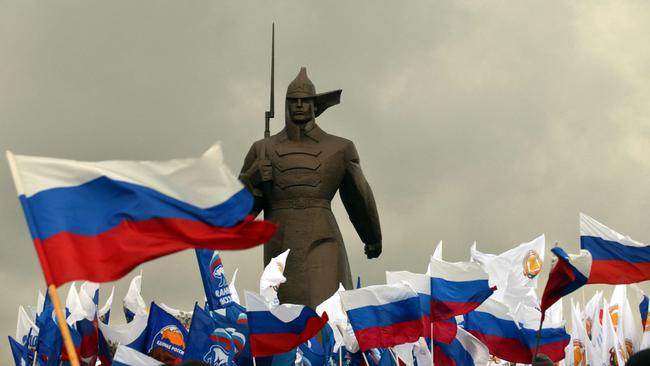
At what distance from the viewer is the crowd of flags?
385 inches

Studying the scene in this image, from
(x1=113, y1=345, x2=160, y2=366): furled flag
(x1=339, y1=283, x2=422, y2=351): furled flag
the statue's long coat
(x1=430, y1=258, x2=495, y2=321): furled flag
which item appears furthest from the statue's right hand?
(x1=113, y1=345, x2=160, y2=366): furled flag

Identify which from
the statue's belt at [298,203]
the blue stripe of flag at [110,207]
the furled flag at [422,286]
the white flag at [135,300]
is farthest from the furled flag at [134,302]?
the blue stripe of flag at [110,207]

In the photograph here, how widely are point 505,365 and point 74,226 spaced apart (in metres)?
16.6

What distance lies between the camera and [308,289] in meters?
22.2

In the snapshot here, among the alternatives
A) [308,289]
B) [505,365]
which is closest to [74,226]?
[308,289]

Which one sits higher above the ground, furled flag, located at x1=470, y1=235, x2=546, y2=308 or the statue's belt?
the statue's belt

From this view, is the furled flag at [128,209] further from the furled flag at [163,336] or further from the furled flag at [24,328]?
the furled flag at [24,328]

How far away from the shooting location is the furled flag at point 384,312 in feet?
57.8

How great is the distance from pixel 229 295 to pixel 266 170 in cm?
302

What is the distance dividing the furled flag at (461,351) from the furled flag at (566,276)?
4164 millimetres

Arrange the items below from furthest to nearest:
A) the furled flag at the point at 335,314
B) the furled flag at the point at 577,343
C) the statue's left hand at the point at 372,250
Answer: the furled flag at the point at 577,343 < the statue's left hand at the point at 372,250 < the furled flag at the point at 335,314

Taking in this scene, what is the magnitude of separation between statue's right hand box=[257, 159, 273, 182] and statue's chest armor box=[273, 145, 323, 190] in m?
0.14

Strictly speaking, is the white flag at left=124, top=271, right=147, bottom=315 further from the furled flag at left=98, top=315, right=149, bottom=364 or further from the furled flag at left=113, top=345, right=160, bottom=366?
the furled flag at left=113, top=345, right=160, bottom=366

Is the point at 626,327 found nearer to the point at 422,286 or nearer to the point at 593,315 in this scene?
the point at 593,315
